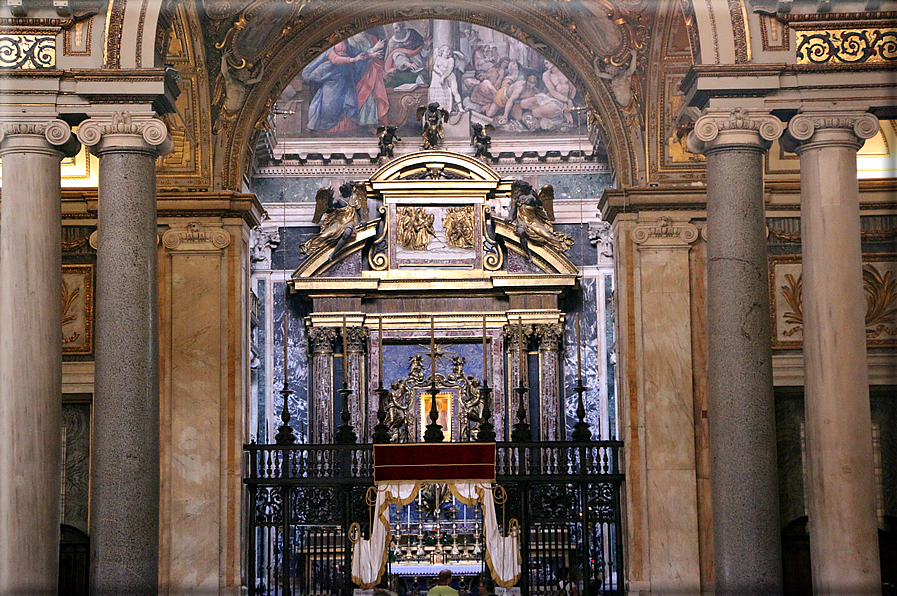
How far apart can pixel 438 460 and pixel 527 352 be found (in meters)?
6.37

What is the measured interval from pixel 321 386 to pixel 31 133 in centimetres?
897

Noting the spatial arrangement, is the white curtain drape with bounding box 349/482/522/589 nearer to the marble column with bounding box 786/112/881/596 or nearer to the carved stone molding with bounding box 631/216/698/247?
the carved stone molding with bounding box 631/216/698/247

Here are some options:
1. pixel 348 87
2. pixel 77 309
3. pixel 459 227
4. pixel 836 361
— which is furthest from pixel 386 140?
pixel 836 361

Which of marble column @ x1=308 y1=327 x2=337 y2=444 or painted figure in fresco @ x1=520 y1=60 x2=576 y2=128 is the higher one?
painted figure in fresco @ x1=520 y1=60 x2=576 y2=128

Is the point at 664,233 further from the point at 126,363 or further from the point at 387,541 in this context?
the point at 126,363

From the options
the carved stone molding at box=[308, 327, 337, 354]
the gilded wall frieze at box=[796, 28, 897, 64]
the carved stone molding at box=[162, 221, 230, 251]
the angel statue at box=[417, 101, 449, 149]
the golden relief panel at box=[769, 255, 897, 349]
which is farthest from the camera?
the angel statue at box=[417, 101, 449, 149]

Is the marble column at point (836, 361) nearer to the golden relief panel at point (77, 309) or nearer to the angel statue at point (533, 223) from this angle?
the golden relief panel at point (77, 309)

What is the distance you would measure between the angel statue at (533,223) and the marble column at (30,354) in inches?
388

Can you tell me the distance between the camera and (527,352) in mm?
18016

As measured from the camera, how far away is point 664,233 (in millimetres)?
12430

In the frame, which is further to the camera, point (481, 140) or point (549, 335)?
point (481, 140)

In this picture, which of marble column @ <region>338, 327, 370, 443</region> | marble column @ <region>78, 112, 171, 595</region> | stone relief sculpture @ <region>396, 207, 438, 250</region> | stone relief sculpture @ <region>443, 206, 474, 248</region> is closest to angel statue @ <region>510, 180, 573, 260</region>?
stone relief sculpture @ <region>443, 206, 474, 248</region>

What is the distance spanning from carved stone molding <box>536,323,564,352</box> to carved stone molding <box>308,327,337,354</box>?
10.4 feet

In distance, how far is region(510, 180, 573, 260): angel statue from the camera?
1827 cm
